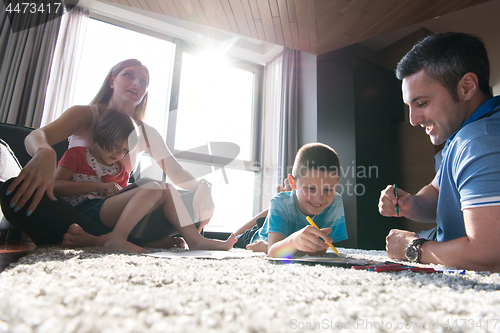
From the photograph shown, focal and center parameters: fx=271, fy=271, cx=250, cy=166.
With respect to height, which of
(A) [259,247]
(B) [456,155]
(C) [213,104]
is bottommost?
(A) [259,247]

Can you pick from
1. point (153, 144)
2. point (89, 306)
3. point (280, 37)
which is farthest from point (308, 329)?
point (280, 37)

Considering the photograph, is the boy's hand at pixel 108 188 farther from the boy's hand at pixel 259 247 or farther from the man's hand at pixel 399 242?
the man's hand at pixel 399 242

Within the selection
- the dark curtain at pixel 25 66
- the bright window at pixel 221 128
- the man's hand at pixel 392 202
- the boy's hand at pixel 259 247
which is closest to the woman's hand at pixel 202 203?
the boy's hand at pixel 259 247

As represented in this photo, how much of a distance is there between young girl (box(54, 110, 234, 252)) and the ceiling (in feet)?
5.76

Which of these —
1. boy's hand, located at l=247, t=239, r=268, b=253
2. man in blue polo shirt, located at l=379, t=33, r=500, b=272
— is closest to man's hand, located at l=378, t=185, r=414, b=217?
man in blue polo shirt, located at l=379, t=33, r=500, b=272

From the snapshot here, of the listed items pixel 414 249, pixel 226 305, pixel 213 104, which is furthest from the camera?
pixel 213 104

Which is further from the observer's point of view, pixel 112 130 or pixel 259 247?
pixel 259 247

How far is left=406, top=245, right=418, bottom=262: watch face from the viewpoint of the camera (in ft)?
2.90

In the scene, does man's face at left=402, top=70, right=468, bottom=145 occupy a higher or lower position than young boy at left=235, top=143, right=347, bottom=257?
higher

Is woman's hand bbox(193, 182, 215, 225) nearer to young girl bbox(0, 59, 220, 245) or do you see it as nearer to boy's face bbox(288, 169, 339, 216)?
young girl bbox(0, 59, 220, 245)

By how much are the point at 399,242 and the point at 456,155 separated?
0.39 m

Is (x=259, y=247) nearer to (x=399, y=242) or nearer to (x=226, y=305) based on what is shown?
(x=399, y=242)

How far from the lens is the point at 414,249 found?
888 mm

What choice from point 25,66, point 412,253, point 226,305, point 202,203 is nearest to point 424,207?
point 412,253
